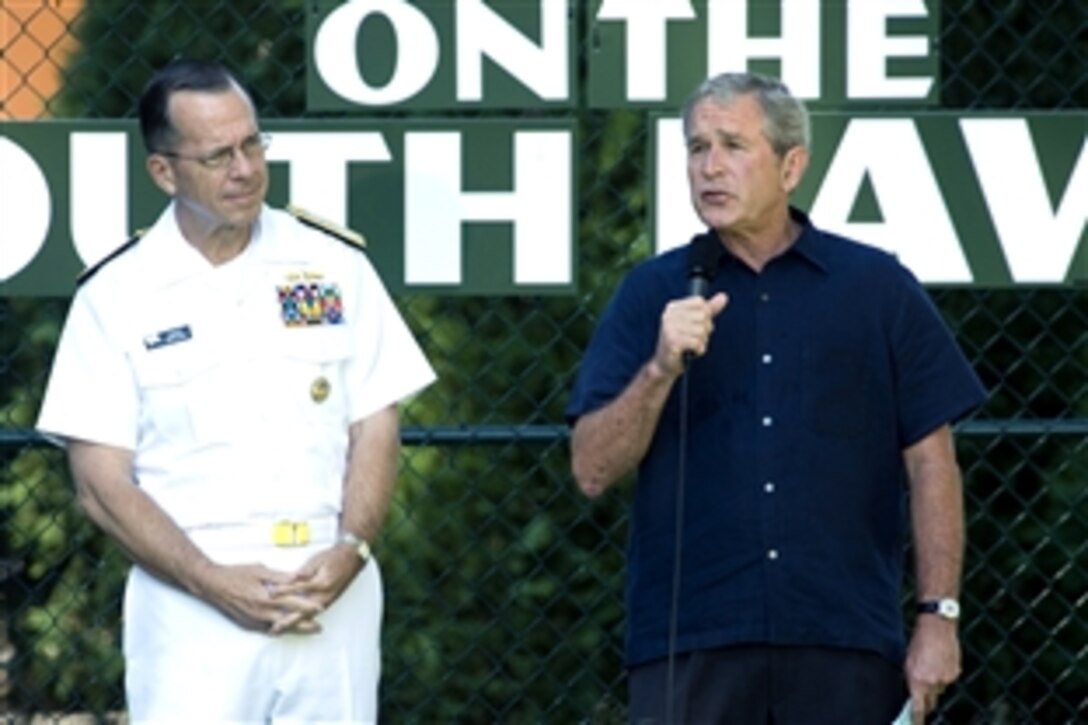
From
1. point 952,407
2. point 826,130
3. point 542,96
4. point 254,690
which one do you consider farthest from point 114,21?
point 952,407

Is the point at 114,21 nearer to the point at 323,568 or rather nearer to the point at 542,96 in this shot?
the point at 542,96

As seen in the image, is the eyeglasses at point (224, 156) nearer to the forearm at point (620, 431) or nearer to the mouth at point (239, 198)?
the mouth at point (239, 198)

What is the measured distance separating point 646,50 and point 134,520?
6.33 feet

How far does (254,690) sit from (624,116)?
1998 millimetres

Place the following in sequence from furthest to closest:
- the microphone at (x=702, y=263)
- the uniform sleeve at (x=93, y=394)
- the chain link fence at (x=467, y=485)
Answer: the chain link fence at (x=467, y=485)
the uniform sleeve at (x=93, y=394)
the microphone at (x=702, y=263)

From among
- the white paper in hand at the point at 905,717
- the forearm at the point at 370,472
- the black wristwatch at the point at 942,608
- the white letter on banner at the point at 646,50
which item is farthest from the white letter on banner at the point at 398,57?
the white paper in hand at the point at 905,717

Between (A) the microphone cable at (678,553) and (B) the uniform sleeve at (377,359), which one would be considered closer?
(A) the microphone cable at (678,553)

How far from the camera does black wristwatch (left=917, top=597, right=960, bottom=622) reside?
446cm

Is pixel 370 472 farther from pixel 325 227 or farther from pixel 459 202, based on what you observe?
pixel 459 202

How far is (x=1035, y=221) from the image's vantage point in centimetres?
590

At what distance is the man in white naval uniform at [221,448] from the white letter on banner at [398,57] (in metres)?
1.23

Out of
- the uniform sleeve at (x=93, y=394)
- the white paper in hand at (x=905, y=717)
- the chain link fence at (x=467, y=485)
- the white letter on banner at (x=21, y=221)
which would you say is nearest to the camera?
the white paper in hand at (x=905, y=717)

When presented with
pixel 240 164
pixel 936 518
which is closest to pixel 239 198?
pixel 240 164

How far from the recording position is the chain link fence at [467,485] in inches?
237
